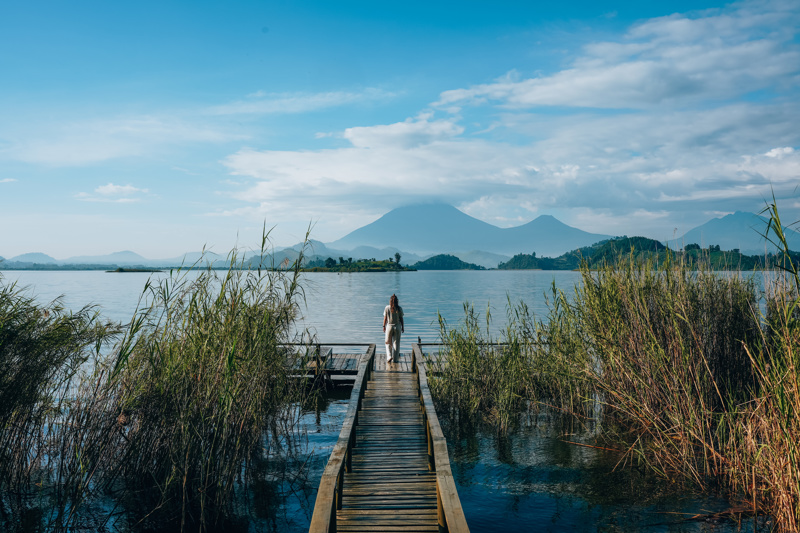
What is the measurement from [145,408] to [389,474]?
3487 millimetres

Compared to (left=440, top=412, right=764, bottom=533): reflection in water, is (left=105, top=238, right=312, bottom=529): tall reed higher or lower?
higher

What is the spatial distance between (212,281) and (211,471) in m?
3.07

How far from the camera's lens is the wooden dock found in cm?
519

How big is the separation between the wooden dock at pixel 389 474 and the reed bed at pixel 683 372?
2456mm

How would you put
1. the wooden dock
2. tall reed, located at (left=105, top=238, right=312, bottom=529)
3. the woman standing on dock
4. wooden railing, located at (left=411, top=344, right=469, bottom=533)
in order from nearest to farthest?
wooden railing, located at (left=411, top=344, right=469, bottom=533), the wooden dock, tall reed, located at (left=105, top=238, right=312, bottom=529), the woman standing on dock

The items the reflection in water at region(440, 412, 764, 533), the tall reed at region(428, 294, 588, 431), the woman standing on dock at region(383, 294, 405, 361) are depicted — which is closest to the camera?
the reflection in water at region(440, 412, 764, 533)

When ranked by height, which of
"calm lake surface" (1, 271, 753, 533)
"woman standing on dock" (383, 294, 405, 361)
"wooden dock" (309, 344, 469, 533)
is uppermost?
"woman standing on dock" (383, 294, 405, 361)

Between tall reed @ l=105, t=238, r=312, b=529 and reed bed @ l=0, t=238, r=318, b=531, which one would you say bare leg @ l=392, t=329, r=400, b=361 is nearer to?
tall reed @ l=105, t=238, r=312, b=529

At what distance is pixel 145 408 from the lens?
6.81 meters

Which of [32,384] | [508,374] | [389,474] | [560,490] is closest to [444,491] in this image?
[389,474]

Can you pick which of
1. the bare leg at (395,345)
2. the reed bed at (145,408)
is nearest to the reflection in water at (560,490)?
the bare leg at (395,345)

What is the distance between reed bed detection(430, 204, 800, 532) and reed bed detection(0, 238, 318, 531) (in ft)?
18.1

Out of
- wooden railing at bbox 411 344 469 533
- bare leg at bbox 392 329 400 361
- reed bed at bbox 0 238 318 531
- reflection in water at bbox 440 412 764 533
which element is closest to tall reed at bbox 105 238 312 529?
reed bed at bbox 0 238 318 531

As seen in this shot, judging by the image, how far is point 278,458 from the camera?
32.6 feet
